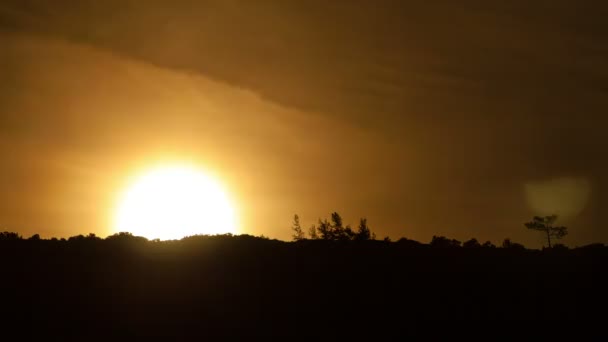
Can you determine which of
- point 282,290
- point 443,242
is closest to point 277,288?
point 282,290

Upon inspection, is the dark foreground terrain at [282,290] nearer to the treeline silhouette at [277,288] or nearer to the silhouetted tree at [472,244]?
the treeline silhouette at [277,288]

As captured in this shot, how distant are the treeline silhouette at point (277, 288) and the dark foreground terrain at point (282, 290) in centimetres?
7

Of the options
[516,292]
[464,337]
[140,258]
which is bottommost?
[464,337]

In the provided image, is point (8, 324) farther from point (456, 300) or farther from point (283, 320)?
point (456, 300)

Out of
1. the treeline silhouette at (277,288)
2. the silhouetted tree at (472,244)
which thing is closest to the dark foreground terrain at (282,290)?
the treeline silhouette at (277,288)

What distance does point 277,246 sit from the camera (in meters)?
43.2

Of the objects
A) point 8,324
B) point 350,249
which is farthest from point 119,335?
point 350,249

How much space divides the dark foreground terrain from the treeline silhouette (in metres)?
0.07

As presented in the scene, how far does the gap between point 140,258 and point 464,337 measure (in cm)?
1946

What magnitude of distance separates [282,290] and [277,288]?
1.10 ft

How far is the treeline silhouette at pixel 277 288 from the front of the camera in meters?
35.3

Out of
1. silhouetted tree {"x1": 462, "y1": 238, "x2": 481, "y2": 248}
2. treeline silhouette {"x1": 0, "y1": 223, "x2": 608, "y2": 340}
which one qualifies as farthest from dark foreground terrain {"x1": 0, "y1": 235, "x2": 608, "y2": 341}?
silhouetted tree {"x1": 462, "y1": 238, "x2": 481, "y2": 248}

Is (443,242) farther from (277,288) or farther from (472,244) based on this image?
(277,288)

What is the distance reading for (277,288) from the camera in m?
39.2
